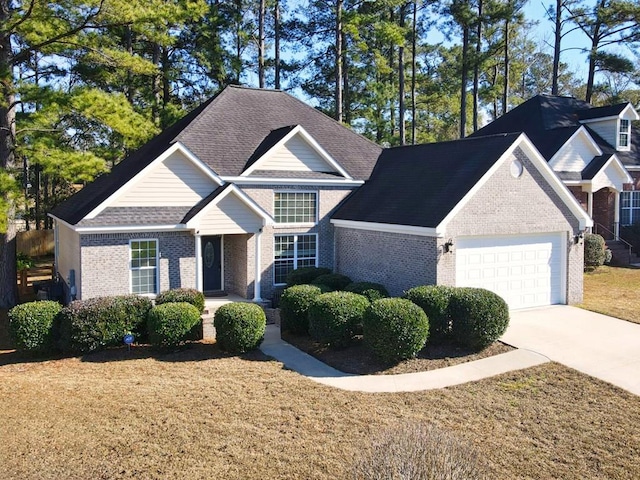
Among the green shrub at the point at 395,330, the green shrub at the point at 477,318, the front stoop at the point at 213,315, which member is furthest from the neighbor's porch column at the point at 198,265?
the green shrub at the point at 477,318

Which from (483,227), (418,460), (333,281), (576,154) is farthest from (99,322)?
(576,154)

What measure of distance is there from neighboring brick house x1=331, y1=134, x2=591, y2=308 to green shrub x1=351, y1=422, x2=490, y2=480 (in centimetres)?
916

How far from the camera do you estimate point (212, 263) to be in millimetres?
19594

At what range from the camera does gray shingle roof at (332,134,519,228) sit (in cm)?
1622

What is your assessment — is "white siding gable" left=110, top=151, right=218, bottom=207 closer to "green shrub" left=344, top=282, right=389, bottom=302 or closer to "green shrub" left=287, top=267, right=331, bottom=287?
"green shrub" left=287, top=267, right=331, bottom=287

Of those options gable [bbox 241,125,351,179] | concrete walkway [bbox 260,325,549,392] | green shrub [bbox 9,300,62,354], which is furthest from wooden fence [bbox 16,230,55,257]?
concrete walkway [bbox 260,325,549,392]

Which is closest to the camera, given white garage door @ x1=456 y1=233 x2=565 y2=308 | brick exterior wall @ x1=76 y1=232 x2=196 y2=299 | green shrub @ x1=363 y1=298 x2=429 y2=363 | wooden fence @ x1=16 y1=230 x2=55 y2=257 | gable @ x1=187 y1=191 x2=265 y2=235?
green shrub @ x1=363 y1=298 x2=429 y2=363

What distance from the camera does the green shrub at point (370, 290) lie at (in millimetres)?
15664

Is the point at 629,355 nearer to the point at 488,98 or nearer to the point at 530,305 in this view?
the point at 530,305

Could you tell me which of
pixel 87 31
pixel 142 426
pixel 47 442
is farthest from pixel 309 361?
pixel 87 31

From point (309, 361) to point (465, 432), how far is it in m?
5.01

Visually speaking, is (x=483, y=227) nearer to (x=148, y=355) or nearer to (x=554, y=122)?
(x=148, y=355)

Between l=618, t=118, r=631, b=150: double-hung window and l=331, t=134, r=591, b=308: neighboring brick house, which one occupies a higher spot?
l=618, t=118, r=631, b=150: double-hung window

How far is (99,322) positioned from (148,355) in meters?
1.41
